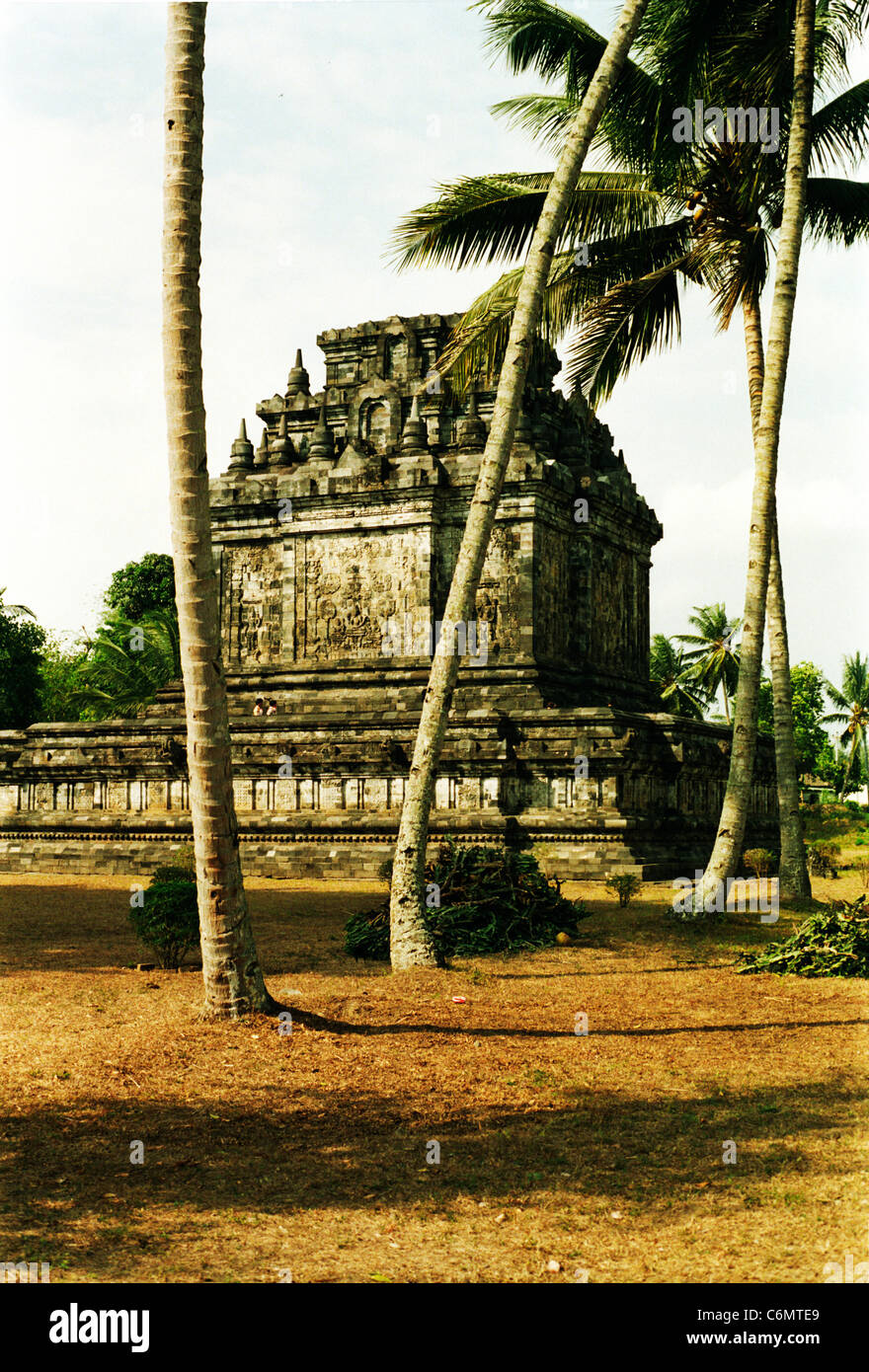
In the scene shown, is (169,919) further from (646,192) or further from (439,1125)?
(646,192)

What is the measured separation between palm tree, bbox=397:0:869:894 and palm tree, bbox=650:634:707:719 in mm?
28996

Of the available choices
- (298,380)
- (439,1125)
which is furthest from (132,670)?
(439,1125)

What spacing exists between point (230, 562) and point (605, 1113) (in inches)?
896

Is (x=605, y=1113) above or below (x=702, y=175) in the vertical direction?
below

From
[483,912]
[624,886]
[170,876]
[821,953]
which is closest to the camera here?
[821,953]

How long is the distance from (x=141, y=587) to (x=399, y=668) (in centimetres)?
3510

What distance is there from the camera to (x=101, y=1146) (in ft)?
22.3

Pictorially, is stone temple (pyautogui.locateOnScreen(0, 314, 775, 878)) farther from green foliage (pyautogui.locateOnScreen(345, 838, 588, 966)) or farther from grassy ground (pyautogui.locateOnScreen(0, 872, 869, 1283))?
grassy ground (pyautogui.locateOnScreen(0, 872, 869, 1283))

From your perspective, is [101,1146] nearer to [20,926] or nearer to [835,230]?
[20,926]

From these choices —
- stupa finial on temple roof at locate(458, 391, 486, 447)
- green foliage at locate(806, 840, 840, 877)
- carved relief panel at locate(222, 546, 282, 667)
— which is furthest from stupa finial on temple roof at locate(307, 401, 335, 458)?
green foliage at locate(806, 840, 840, 877)

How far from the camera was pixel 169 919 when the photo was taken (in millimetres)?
11703

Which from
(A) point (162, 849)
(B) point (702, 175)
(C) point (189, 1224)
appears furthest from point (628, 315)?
(C) point (189, 1224)

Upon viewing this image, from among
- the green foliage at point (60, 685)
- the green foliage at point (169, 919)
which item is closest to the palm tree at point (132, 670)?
the green foliage at point (60, 685)

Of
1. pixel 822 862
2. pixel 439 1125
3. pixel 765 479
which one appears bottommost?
pixel 822 862
